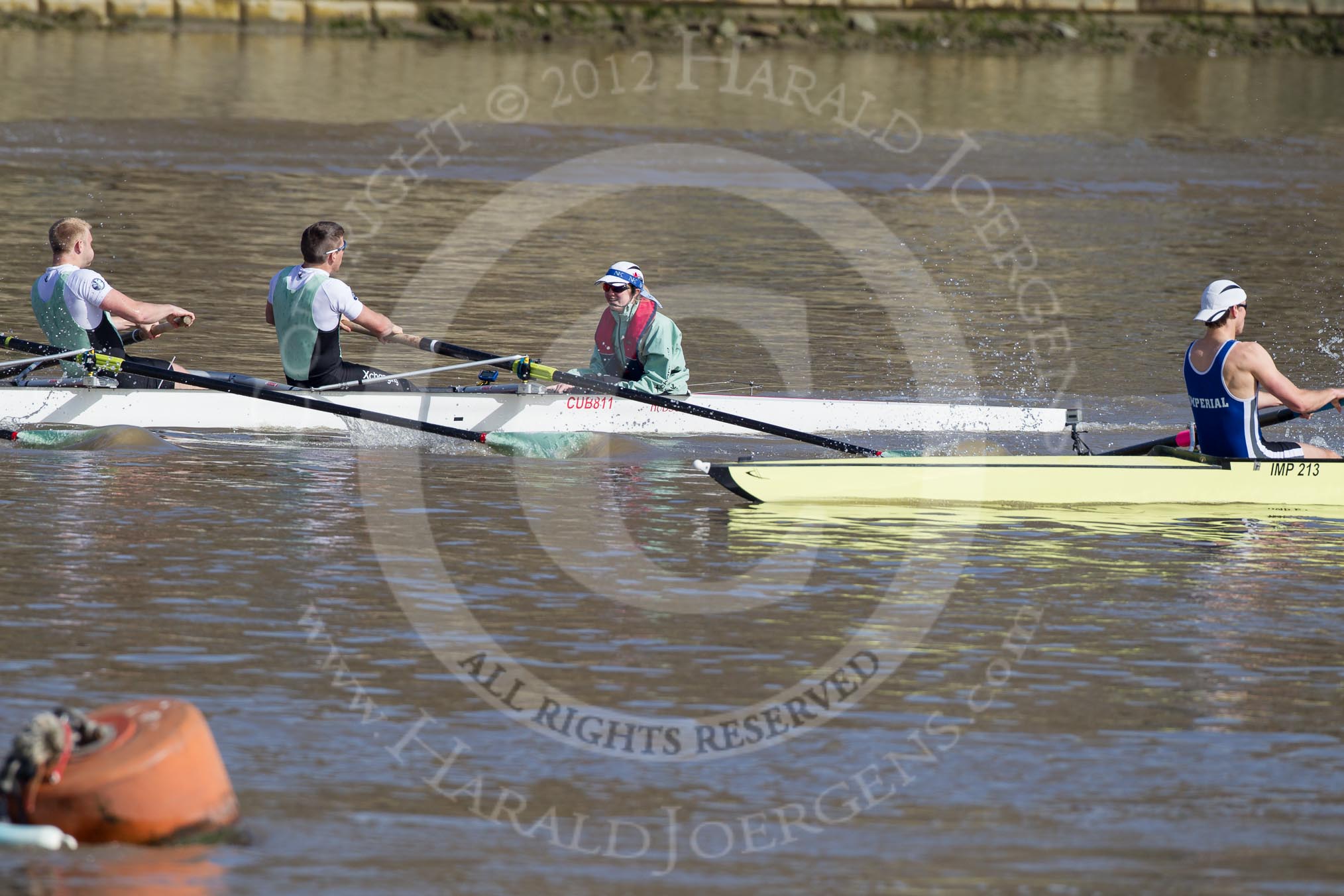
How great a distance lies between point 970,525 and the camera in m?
11.6

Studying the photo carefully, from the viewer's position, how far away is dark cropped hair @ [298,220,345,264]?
1295 cm

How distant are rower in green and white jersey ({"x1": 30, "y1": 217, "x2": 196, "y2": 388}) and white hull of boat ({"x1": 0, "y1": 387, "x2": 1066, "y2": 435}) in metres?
0.35

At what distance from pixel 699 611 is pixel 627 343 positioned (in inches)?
181

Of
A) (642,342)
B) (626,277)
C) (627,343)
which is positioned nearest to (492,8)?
(627,343)

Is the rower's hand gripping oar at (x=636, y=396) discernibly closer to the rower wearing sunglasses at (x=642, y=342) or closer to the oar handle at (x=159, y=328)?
the rower wearing sunglasses at (x=642, y=342)

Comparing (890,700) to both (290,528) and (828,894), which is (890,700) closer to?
(828,894)

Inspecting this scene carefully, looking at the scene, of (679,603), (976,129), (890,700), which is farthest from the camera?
(976,129)

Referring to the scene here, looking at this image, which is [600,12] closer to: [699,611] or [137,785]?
[699,611]

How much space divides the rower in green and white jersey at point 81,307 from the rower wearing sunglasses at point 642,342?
9.65 ft

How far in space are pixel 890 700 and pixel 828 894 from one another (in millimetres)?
2026

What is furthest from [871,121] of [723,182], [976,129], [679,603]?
[679,603]

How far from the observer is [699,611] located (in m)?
9.68
